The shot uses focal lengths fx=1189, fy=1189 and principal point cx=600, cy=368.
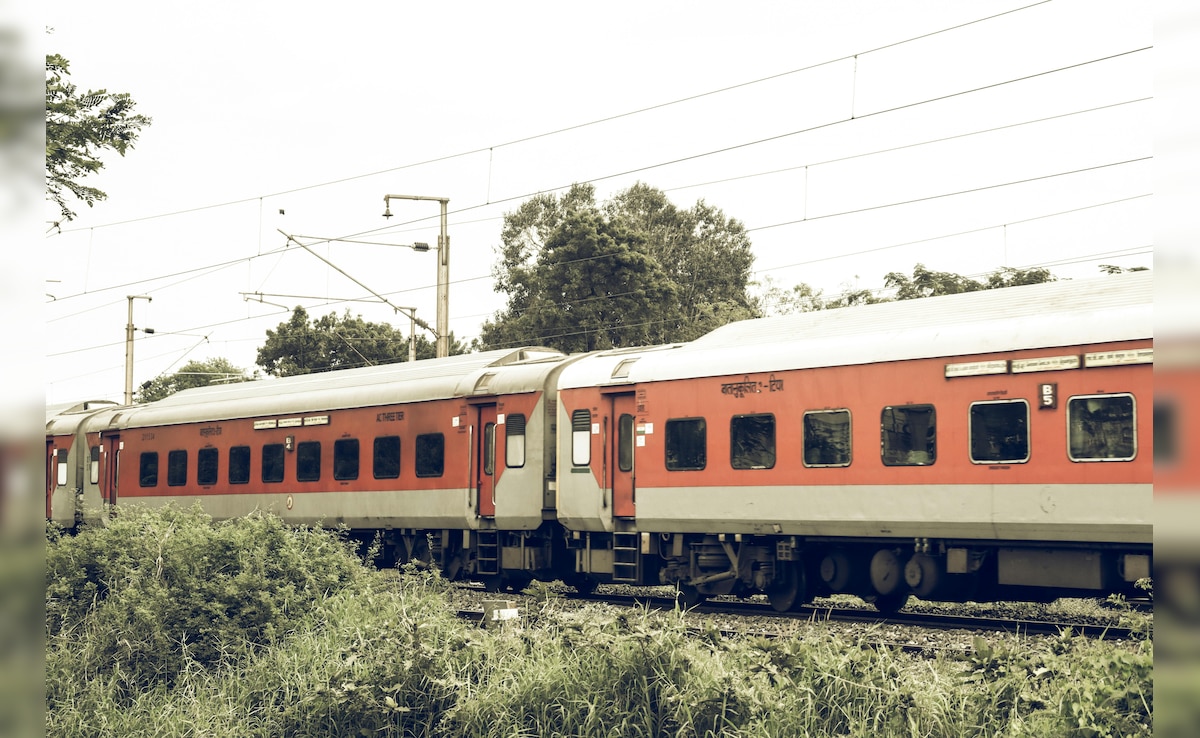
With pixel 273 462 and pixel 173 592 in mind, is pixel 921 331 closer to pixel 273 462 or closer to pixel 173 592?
pixel 173 592

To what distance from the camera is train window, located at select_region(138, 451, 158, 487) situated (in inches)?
1058

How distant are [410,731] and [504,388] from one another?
10.5m

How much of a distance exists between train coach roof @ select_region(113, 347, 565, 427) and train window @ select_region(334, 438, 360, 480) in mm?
683

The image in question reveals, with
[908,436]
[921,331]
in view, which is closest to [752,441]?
[908,436]

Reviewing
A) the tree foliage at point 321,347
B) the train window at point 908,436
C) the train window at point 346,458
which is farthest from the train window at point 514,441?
the tree foliage at point 321,347

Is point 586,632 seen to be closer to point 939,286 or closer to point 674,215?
point 939,286

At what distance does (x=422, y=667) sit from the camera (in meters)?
9.36

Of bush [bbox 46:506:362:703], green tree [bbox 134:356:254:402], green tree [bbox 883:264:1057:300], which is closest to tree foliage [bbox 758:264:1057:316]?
green tree [bbox 883:264:1057:300]

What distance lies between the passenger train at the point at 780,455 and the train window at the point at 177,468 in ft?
9.04

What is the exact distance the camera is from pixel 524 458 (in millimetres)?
18922

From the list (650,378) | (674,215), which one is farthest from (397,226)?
(674,215)

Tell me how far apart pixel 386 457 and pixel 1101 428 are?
12.7m

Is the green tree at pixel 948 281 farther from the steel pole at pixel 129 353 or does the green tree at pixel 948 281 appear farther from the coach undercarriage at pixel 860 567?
the steel pole at pixel 129 353

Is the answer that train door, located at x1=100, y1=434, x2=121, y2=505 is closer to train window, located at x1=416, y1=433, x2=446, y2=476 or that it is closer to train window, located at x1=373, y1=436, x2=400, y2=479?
train window, located at x1=373, y1=436, x2=400, y2=479
